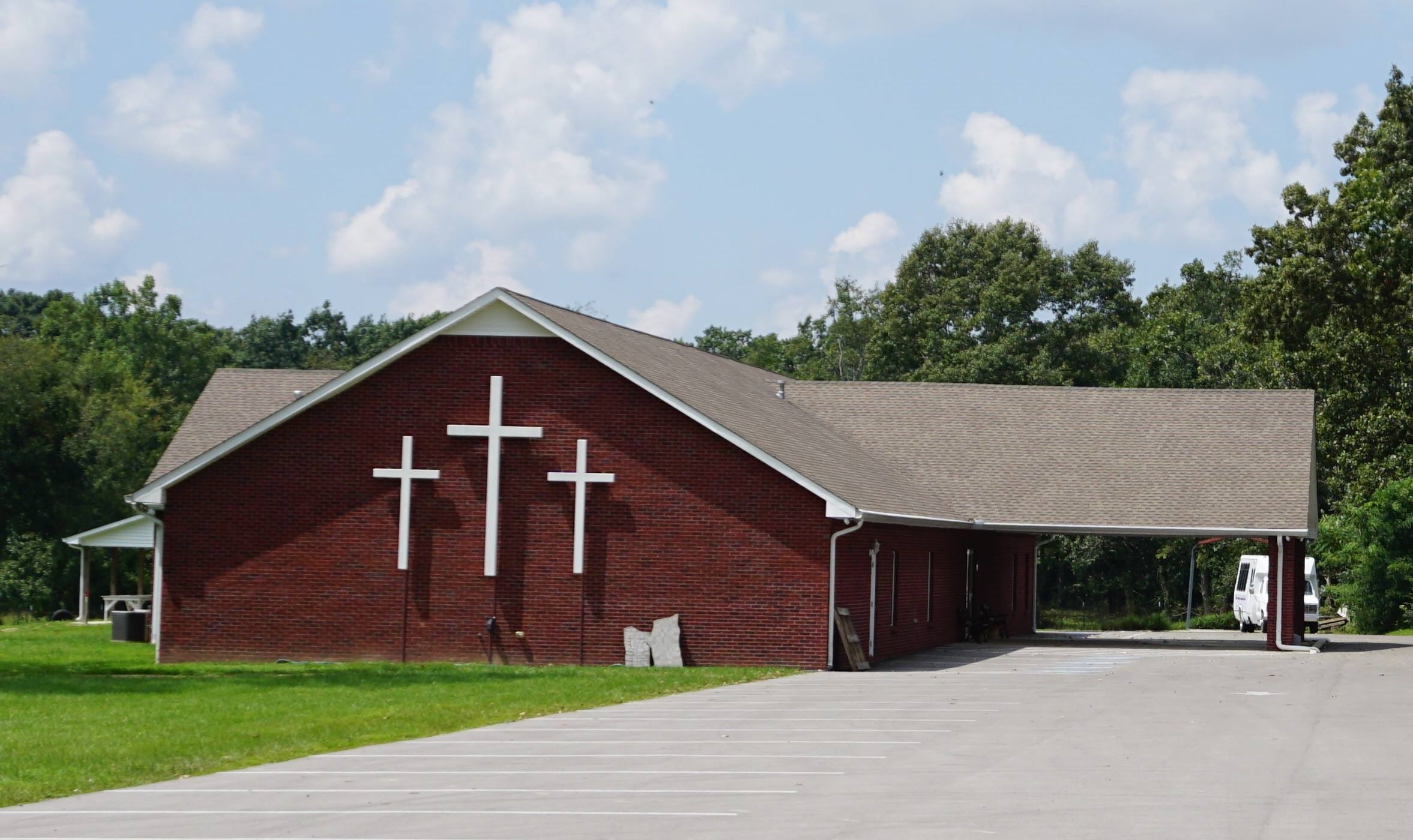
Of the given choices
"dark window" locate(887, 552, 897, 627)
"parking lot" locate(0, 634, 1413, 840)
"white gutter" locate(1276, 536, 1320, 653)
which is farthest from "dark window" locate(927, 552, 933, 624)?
"parking lot" locate(0, 634, 1413, 840)

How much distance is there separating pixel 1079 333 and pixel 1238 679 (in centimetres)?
4515

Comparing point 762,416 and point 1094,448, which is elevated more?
point 762,416

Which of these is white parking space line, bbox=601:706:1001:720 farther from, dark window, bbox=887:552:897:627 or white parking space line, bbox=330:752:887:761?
dark window, bbox=887:552:897:627

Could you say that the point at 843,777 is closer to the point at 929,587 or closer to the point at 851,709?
the point at 851,709

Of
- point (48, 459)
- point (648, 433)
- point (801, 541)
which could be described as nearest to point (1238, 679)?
point (801, 541)

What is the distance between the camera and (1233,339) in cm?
6072

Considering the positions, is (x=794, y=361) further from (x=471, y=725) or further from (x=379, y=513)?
(x=471, y=725)

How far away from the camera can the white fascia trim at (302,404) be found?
97.7 feet

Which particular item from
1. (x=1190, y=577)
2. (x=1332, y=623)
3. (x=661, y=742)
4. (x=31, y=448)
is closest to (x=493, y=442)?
(x=661, y=742)

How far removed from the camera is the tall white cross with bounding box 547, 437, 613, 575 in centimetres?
2920

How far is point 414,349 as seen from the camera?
30.2 meters

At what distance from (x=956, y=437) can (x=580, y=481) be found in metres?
14.0

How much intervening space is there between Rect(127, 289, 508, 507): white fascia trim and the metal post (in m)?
28.3

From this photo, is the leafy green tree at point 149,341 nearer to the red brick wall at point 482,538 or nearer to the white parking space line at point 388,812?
the red brick wall at point 482,538
